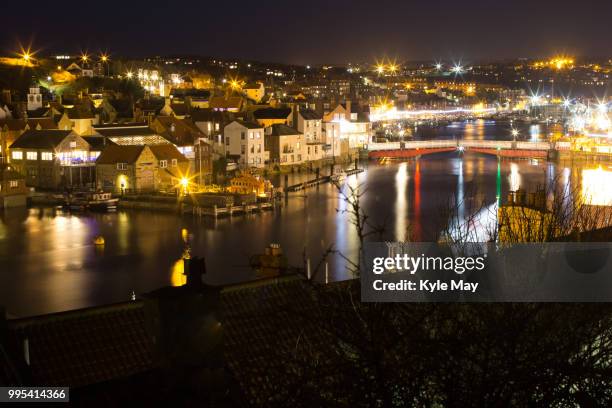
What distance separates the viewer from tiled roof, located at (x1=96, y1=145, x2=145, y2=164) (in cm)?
1141

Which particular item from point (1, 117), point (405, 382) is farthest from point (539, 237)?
point (1, 117)

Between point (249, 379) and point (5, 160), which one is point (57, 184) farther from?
point (249, 379)

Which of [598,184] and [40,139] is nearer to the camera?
[40,139]

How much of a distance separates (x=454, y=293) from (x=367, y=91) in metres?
39.0

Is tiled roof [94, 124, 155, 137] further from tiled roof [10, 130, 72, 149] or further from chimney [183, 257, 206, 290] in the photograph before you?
chimney [183, 257, 206, 290]

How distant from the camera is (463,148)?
18594 millimetres

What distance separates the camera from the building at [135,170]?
1137 cm

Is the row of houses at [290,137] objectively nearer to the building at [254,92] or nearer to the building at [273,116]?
the building at [273,116]

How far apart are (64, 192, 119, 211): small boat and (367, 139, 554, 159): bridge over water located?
27.8ft

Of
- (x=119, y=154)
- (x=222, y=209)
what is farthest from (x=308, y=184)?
(x=222, y=209)

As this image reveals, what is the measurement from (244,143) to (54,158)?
3.47 metres

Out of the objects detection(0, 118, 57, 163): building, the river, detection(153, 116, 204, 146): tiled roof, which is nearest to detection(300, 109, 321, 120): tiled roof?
detection(153, 116, 204, 146): tiled roof

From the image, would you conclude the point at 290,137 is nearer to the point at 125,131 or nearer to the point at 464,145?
the point at 125,131

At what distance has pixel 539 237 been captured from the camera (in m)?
2.43
